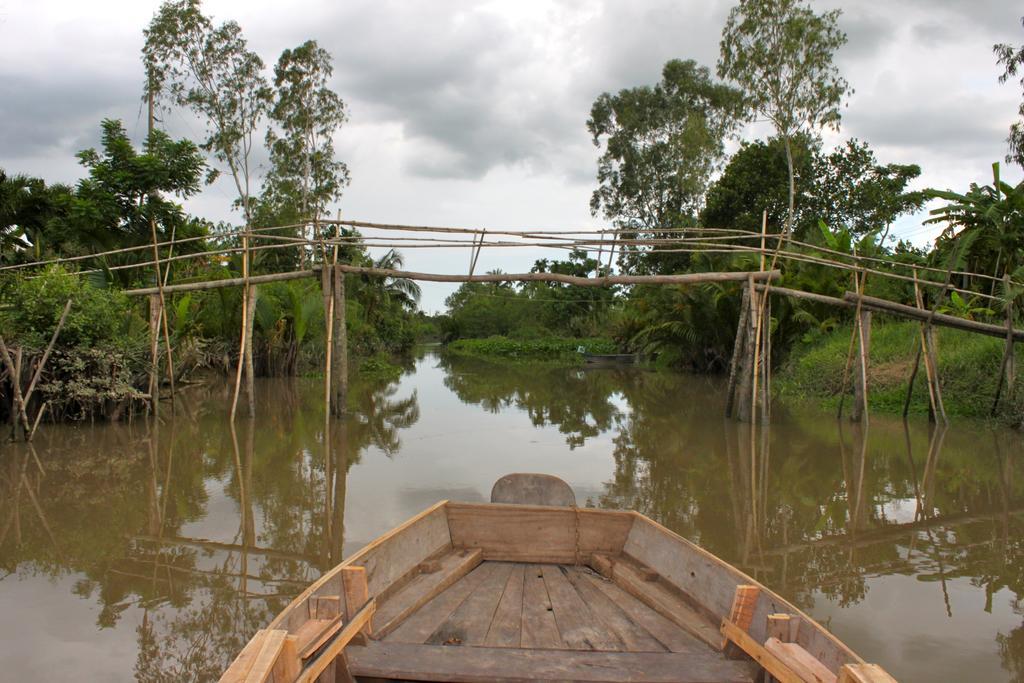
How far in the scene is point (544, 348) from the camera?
116 feet

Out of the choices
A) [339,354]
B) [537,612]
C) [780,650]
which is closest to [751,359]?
[339,354]

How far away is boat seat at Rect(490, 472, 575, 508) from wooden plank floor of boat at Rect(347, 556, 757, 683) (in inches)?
16.1

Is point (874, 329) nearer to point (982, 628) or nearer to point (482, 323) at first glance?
point (982, 628)

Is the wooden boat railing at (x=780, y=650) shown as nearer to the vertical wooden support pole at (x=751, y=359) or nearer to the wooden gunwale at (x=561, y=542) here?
the wooden gunwale at (x=561, y=542)

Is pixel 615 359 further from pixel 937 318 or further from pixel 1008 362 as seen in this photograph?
pixel 937 318

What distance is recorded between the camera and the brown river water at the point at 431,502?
154 inches

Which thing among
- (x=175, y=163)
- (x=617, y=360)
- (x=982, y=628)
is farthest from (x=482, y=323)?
(x=982, y=628)

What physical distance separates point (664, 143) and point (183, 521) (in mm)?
23826

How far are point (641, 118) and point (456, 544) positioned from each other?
25.0 meters

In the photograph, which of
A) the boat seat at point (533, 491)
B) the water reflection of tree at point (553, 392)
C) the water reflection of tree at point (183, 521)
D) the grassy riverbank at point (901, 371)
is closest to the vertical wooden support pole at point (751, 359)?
the water reflection of tree at point (553, 392)

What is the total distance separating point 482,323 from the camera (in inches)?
1836

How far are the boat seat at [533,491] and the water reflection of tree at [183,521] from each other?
3.95ft

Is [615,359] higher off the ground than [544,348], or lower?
lower

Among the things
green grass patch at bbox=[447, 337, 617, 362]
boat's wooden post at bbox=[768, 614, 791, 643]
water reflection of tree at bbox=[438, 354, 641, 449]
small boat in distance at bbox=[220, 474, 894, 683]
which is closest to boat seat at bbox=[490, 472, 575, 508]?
small boat in distance at bbox=[220, 474, 894, 683]
